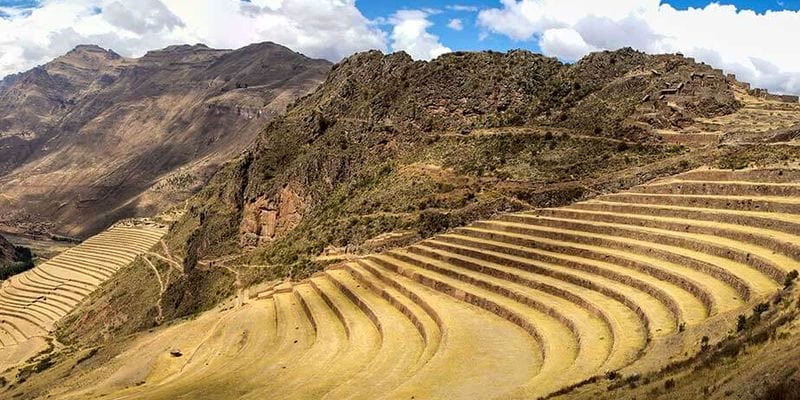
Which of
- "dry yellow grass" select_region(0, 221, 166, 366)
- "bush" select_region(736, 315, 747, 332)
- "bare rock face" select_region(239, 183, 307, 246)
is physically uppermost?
"bare rock face" select_region(239, 183, 307, 246)

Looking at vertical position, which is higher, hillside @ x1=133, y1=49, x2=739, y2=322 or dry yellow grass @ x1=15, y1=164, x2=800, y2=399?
hillside @ x1=133, y1=49, x2=739, y2=322

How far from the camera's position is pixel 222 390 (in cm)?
1836

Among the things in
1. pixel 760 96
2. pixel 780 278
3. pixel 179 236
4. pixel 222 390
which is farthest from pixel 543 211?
pixel 179 236

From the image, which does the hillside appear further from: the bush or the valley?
the bush

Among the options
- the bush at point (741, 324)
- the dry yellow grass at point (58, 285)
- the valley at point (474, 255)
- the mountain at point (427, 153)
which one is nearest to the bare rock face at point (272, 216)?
the mountain at point (427, 153)

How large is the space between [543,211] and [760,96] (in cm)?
A: 2081

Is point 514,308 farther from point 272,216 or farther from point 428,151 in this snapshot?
point 272,216

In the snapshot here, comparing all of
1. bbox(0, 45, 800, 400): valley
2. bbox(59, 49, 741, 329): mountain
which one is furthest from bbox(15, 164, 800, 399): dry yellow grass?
bbox(59, 49, 741, 329): mountain

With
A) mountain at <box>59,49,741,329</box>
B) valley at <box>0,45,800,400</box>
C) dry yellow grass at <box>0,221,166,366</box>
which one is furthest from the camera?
dry yellow grass at <box>0,221,166,366</box>

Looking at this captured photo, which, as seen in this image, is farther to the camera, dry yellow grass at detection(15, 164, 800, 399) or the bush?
dry yellow grass at detection(15, 164, 800, 399)

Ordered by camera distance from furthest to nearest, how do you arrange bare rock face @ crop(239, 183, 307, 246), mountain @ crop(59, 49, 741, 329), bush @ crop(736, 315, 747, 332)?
bare rock face @ crop(239, 183, 307, 246), mountain @ crop(59, 49, 741, 329), bush @ crop(736, 315, 747, 332)

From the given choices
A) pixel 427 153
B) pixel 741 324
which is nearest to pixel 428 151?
pixel 427 153

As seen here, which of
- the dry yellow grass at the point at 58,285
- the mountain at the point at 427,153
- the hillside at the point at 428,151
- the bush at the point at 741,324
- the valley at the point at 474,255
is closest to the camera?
the bush at the point at 741,324

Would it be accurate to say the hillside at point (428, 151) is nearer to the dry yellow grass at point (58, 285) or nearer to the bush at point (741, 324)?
the dry yellow grass at point (58, 285)
